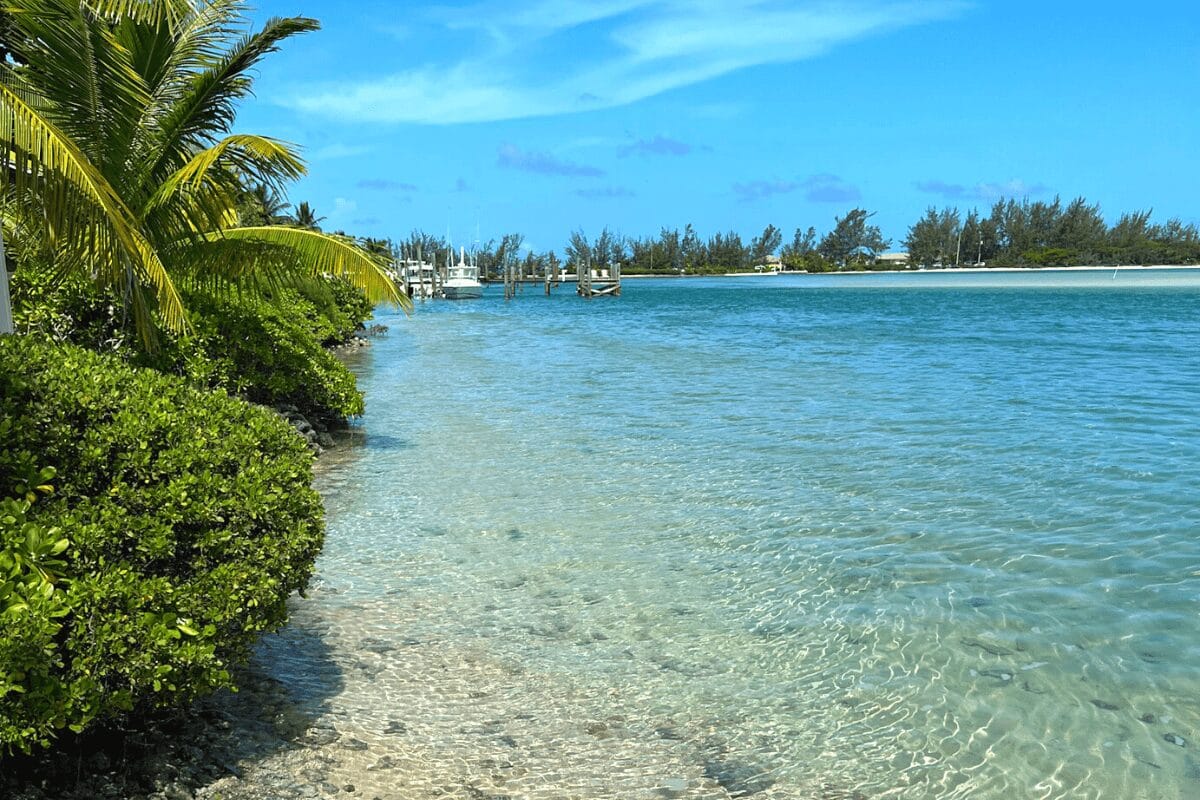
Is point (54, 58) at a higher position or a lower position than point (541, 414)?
higher

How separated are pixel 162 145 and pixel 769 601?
7391 mm

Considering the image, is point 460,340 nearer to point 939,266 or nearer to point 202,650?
point 202,650

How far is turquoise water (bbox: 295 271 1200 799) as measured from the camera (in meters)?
4.62

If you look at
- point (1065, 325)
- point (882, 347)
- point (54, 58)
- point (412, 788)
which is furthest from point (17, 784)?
point (1065, 325)

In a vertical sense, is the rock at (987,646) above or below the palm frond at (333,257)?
below

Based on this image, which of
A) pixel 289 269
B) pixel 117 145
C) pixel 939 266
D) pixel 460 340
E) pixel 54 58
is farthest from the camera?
pixel 939 266

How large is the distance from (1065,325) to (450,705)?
38.8 m

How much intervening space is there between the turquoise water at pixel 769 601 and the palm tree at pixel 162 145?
2.52 m

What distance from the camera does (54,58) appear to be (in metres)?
8.00

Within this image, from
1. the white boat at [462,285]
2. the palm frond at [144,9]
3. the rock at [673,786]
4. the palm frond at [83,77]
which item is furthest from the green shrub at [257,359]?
the white boat at [462,285]

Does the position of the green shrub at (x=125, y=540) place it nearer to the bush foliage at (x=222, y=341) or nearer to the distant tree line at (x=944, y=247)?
the bush foliage at (x=222, y=341)

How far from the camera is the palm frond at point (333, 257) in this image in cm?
1066

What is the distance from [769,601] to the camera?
Result: 6.71 meters

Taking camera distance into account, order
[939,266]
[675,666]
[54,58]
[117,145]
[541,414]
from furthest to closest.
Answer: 1. [939,266]
2. [541,414]
3. [117,145]
4. [54,58]
5. [675,666]
